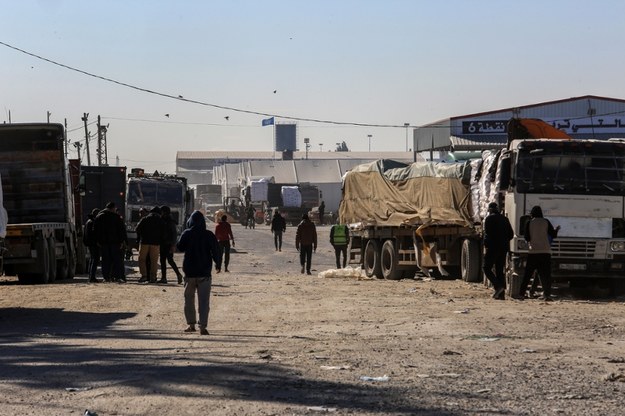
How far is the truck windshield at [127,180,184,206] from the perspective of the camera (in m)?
46.8

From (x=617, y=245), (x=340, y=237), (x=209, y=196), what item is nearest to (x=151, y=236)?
(x=340, y=237)

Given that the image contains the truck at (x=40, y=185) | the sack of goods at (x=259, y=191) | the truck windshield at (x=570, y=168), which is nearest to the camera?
the truck windshield at (x=570, y=168)

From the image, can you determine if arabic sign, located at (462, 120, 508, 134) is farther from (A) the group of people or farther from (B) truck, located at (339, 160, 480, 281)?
(A) the group of people

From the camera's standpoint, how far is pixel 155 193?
4712 cm

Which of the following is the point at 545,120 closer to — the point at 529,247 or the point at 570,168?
the point at 570,168

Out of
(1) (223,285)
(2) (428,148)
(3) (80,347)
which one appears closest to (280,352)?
(3) (80,347)

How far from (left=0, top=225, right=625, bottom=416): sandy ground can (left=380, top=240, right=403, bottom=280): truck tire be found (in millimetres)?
6605

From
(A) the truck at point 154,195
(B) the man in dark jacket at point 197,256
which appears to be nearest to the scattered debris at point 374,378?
(B) the man in dark jacket at point 197,256

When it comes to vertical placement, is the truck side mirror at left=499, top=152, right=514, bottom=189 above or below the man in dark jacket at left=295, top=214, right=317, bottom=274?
above

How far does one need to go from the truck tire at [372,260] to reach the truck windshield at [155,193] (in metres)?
14.6

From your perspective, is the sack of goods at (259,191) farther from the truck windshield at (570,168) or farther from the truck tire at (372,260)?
Result: the truck windshield at (570,168)

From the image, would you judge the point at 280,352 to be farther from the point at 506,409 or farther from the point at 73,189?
the point at 73,189

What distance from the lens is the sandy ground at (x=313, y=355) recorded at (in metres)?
9.74

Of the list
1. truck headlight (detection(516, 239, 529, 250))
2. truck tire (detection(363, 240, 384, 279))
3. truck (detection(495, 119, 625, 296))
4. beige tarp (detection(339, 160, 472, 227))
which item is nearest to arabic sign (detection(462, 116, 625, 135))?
beige tarp (detection(339, 160, 472, 227))
